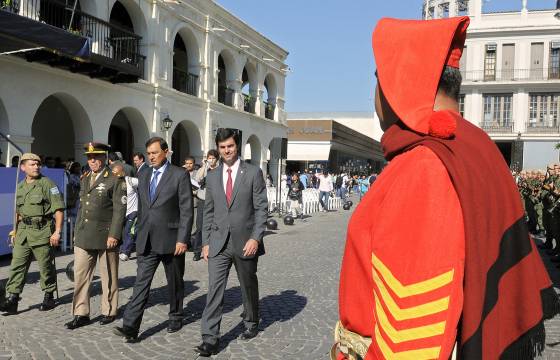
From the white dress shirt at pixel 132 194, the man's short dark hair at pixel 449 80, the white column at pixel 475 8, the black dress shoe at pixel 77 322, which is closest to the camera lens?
the man's short dark hair at pixel 449 80

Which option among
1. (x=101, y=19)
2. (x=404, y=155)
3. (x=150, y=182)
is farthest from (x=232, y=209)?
(x=101, y=19)

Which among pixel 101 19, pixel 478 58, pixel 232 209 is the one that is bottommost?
pixel 232 209

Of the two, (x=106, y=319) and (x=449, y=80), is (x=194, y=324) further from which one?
(x=449, y=80)

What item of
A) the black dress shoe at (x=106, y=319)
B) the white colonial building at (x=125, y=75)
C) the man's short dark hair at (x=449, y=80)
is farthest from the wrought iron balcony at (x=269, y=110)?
the man's short dark hair at (x=449, y=80)

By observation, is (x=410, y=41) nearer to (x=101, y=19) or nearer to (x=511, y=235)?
(x=511, y=235)

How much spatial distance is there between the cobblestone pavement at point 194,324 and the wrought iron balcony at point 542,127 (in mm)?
36400

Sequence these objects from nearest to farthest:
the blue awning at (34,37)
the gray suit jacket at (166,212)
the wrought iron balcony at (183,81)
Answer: the gray suit jacket at (166,212), the blue awning at (34,37), the wrought iron balcony at (183,81)

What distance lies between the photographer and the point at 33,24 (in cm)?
940

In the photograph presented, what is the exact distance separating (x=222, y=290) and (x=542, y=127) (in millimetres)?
42640

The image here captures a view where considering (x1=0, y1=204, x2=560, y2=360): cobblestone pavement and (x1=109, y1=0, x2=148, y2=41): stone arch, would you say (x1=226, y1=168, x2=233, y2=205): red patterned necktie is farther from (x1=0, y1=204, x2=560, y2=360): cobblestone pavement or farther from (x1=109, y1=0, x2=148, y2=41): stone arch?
(x1=109, y1=0, x2=148, y2=41): stone arch

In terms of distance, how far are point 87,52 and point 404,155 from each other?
10771mm

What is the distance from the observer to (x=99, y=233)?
575 centimetres

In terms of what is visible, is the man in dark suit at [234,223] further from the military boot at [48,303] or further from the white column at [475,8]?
the white column at [475,8]

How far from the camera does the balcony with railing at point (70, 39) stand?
935cm
